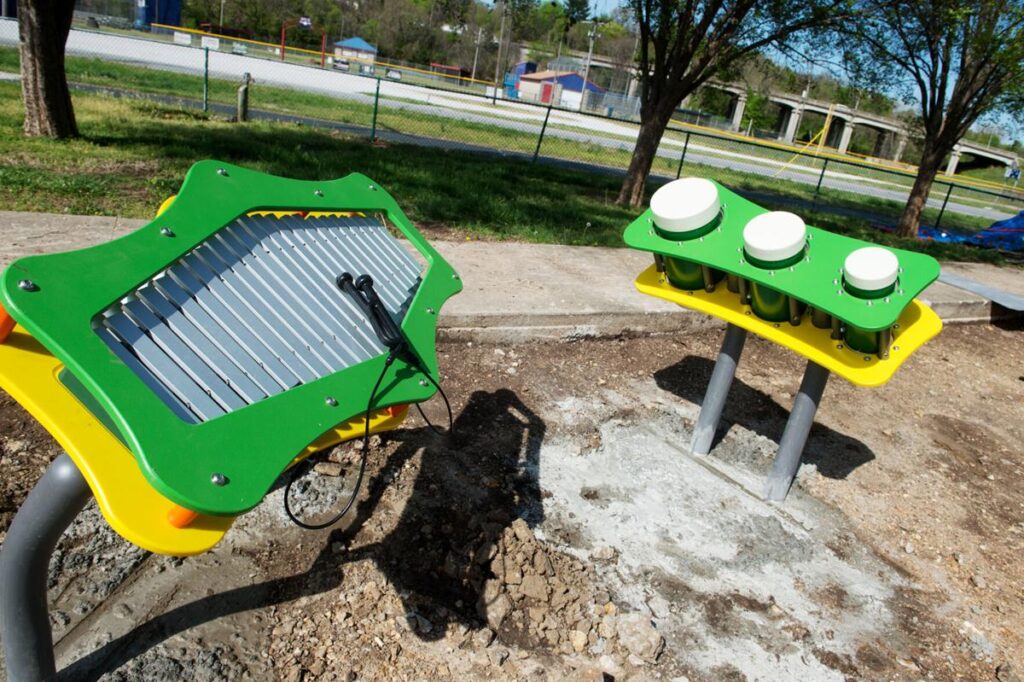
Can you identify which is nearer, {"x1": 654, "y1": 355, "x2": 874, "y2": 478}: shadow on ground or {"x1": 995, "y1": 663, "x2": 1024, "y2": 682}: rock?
{"x1": 995, "y1": 663, "x2": 1024, "y2": 682}: rock

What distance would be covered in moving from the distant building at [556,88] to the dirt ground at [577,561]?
54.3m

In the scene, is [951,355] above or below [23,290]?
below

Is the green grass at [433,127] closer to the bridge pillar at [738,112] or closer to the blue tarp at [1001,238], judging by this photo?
the blue tarp at [1001,238]

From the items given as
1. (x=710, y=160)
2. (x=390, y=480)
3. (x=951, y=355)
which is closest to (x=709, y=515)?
(x=390, y=480)

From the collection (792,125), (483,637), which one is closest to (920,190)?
(483,637)

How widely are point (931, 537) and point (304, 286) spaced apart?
335 centimetres

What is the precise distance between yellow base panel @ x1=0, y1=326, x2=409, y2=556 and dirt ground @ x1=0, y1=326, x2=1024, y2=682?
943mm

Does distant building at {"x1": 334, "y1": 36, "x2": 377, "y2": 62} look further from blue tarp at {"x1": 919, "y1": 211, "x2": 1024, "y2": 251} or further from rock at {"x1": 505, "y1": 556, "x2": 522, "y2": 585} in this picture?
rock at {"x1": 505, "y1": 556, "x2": 522, "y2": 585}

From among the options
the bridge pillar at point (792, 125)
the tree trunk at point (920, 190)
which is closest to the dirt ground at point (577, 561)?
the tree trunk at point (920, 190)

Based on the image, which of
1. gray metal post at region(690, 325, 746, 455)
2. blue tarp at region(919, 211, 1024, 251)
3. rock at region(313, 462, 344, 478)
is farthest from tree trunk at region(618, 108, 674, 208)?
rock at region(313, 462, 344, 478)

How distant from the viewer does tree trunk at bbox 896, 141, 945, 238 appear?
12234 millimetres

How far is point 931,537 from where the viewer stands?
3641 millimetres

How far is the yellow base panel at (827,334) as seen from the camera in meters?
3.10

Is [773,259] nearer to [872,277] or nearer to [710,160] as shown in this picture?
[872,277]
